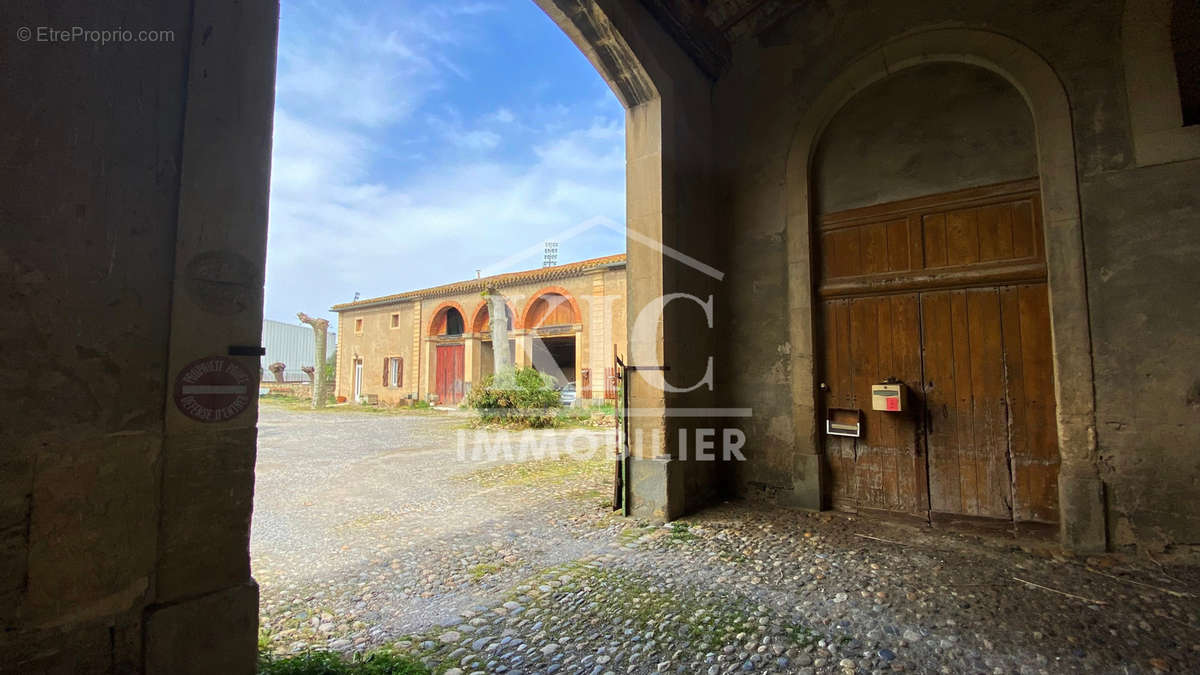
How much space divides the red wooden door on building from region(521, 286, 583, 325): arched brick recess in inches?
130

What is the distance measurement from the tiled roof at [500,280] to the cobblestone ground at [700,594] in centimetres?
1152

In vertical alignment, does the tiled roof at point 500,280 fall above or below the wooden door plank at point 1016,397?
above

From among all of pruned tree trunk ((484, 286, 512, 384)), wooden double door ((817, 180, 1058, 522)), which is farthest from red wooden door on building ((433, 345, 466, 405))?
wooden double door ((817, 180, 1058, 522))

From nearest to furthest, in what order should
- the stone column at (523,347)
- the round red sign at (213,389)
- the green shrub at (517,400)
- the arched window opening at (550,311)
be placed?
the round red sign at (213,389), the green shrub at (517,400), the arched window opening at (550,311), the stone column at (523,347)

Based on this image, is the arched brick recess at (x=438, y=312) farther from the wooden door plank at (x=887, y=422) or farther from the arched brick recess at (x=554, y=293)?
the wooden door plank at (x=887, y=422)

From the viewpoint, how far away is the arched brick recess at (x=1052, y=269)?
333cm

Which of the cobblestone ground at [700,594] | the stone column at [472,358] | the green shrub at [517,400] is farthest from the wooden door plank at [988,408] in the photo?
the stone column at [472,358]

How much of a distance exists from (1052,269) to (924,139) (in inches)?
57.9

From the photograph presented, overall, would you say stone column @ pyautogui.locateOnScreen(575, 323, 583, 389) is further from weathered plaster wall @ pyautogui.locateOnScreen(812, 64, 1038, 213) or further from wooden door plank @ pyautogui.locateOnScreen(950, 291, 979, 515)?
wooden door plank @ pyautogui.locateOnScreen(950, 291, 979, 515)

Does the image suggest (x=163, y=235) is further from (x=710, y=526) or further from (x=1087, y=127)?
(x=1087, y=127)

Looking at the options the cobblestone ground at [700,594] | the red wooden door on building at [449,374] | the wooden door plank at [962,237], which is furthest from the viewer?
the red wooden door on building at [449,374]

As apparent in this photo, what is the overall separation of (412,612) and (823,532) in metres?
2.93

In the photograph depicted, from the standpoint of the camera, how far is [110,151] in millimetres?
1611

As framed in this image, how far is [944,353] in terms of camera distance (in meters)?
4.03
